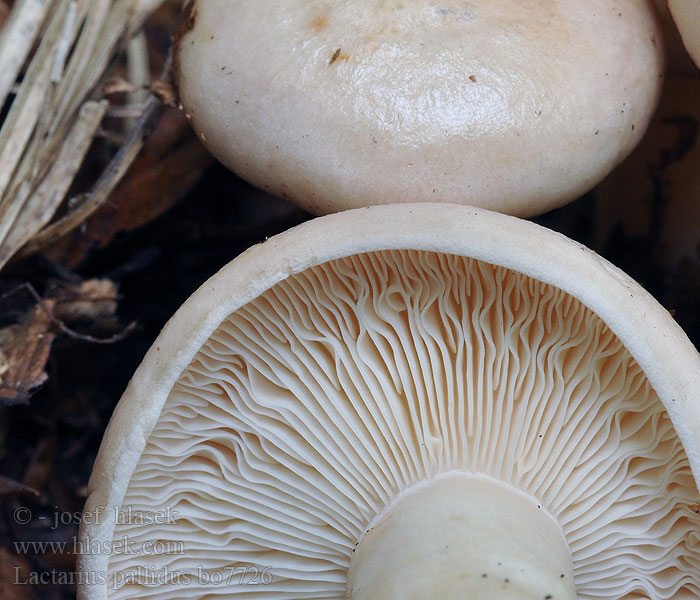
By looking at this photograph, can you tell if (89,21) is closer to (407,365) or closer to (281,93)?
(281,93)

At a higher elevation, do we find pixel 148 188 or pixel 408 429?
pixel 148 188

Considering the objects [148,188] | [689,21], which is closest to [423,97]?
[689,21]

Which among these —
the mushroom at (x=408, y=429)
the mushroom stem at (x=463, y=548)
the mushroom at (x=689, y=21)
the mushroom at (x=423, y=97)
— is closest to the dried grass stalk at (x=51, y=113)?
the mushroom at (x=423, y=97)

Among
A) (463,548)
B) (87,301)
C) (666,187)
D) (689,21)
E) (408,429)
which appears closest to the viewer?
(463,548)

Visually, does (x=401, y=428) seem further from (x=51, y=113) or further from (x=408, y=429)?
(x=51, y=113)

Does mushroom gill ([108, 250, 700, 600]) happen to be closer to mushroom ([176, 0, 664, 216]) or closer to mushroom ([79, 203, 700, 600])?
mushroom ([79, 203, 700, 600])

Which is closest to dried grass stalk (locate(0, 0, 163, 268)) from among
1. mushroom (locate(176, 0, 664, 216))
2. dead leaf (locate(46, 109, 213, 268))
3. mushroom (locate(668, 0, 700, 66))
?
dead leaf (locate(46, 109, 213, 268))

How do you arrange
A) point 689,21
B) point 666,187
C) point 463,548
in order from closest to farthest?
point 463,548 < point 689,21 < point 666,187
